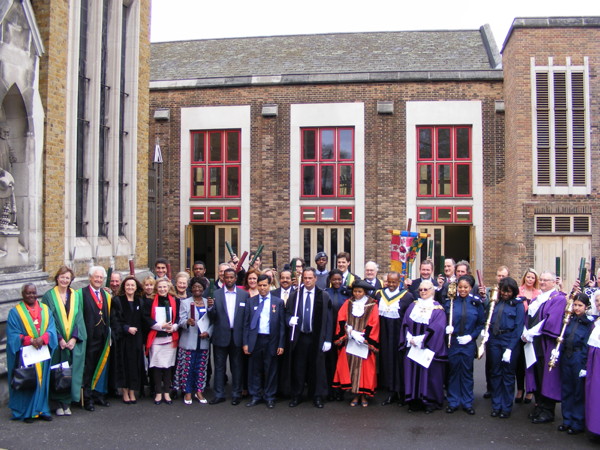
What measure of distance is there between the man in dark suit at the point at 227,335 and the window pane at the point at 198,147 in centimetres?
1446

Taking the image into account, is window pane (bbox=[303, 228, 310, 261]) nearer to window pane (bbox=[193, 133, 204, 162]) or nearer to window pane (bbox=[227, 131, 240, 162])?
window pane (bbox=[227, 131, 240, 162])

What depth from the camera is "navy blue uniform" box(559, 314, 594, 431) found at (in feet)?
22.7

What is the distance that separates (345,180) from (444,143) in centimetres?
359

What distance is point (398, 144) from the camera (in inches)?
817

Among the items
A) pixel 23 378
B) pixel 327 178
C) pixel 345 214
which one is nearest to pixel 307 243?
pixel 345 214

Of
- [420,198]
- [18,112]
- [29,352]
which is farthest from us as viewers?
[420,198]

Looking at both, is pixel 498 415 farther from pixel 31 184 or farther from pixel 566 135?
pixel 566 135

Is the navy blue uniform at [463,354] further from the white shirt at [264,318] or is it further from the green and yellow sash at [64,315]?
the green and yellow sash at [64,315]

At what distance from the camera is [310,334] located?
318 inches

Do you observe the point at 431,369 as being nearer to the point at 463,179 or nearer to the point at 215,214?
the point at 463,179

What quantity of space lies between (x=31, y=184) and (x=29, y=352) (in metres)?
3.50

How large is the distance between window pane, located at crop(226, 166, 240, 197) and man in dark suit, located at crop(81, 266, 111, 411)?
46.1ft

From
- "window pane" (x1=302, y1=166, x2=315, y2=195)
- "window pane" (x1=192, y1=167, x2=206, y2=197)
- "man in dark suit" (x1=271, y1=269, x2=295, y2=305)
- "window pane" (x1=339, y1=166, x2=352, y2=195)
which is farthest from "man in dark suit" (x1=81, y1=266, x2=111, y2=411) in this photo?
"window pane" (x1=192, y1=167, x2=206, y2=197)

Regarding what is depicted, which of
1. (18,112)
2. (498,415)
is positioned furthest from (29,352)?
(498,415)
